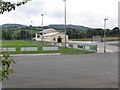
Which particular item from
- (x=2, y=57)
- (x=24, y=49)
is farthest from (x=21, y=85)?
(x=24, y=49)

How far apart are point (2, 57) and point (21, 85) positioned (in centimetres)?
502

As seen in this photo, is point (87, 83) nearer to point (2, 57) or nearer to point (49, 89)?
point (49, 89)

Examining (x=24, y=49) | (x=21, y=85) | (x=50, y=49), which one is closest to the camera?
(x=21, y=85)

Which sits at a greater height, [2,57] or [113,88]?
[2,57]

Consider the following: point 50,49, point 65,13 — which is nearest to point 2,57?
point 50,49

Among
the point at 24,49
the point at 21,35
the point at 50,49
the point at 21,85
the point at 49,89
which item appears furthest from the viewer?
the point at 21,35

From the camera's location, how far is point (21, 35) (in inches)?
4683

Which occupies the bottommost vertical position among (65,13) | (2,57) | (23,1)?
(2,57)

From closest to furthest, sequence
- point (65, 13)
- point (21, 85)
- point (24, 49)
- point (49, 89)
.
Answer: point (49, 89)
point (21, 85)
point (24, 49)
point (65, 13)

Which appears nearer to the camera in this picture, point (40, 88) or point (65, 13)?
point (40, 88)

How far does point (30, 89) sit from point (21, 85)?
2.60ft

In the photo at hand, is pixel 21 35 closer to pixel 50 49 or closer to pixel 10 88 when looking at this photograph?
pixel 50 49

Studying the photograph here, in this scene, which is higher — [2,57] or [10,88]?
[2,57]

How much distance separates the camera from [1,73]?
8.87 ft
